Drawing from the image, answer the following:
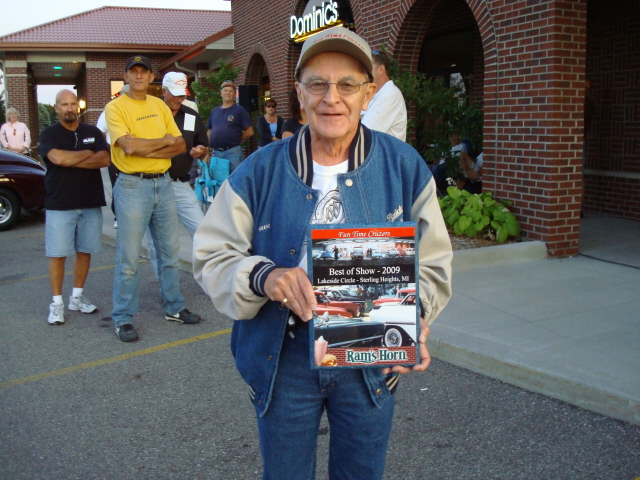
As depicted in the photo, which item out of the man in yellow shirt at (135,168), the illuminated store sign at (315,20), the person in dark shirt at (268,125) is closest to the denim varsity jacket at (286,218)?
the man in yellow shirt at (135,168)

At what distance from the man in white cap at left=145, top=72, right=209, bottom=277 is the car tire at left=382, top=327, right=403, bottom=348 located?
4480 mm

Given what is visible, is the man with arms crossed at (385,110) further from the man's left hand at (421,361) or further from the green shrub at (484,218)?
the man's left hand at (421,361)

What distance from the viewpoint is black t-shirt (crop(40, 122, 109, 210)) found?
5.89m

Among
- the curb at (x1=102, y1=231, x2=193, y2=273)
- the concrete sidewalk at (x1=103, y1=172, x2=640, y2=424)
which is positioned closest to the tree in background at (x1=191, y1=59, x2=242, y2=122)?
the curb at (x1=102, y1=231, x2=193, y2=273)

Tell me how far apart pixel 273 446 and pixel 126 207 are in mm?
3752

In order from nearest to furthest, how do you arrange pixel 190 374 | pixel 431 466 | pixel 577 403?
pixel 431 466 < pixel 577 403 < pixel 190 374

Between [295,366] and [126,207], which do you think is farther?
[126,207]

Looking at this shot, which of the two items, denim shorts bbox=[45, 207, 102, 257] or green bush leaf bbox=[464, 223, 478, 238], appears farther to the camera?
green bush leaf bbox=[464, 223, 478, 238]

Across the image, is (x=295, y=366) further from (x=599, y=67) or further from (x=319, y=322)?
(x=599, y=67)

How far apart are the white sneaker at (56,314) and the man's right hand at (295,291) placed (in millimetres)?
4809

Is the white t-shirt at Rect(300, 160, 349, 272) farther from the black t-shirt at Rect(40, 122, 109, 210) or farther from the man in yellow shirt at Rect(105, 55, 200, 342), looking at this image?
the black t-shirt at Rect(40, 122, 109, 210)

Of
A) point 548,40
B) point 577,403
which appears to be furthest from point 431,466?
point 548,40

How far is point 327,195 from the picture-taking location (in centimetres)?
205

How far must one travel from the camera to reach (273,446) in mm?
2107
